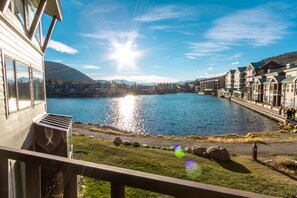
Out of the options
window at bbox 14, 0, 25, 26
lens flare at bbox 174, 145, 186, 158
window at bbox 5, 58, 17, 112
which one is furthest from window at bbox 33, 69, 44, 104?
lens flare at bbox 174, 145, 186, 158

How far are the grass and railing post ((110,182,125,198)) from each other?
7857 millimetres

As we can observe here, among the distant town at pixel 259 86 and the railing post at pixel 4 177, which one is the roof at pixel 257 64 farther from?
the railing post at pixel 4 177

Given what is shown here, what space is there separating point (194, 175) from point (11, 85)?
358 inches

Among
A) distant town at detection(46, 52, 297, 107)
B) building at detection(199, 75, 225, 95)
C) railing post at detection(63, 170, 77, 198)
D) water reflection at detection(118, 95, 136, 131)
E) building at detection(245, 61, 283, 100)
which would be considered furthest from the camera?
building at detection(199, 75, 225, 95)

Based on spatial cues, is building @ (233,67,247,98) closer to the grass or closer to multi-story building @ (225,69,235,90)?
multi-story building @ (225,69,235,90)

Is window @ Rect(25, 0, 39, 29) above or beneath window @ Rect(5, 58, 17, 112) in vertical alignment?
above

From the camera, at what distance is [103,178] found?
5.46 ft

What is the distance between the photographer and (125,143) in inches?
685

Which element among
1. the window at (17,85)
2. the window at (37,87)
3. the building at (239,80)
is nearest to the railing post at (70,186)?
the window at (17,85)

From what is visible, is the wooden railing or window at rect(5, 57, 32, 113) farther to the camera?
window at rect(5, 57, 32, 113)

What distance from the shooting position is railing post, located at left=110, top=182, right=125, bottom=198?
5.46 feet

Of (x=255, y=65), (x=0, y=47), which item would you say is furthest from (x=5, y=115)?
(x=255, y=65)

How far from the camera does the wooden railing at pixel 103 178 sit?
1.35 meters

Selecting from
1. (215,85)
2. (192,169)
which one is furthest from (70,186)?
(215,85)
